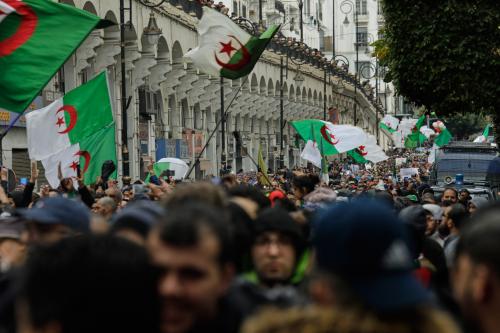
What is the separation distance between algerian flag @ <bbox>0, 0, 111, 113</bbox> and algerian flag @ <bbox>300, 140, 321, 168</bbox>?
1514 cm

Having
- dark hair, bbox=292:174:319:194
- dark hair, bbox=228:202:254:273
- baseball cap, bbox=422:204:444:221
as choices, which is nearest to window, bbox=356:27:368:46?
dark hair, bbox=292:174:319:194

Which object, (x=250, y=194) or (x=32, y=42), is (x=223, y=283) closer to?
(x=250, y=194)

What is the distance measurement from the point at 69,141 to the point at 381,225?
477 inches

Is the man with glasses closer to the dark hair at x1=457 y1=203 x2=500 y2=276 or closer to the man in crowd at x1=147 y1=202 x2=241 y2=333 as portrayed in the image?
the man in crowd at x1=147 y1=202 x2=241 y2=333

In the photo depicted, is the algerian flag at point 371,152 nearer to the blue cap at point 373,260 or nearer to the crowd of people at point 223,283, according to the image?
the crowd of people at point 223,283

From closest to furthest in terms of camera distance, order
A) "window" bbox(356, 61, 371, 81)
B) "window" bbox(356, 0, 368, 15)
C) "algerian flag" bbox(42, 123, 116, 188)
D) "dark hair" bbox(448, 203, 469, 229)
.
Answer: "dark hair" bbox(448, 203, 469, 229) < "algerian flag" bbox(42, 123, 116, 188) < "window" bbox(356, 61, 371, 81) < "window" bbox(356, 0, 368, 15)

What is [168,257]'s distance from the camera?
3.47 metres

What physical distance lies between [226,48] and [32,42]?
5.38m

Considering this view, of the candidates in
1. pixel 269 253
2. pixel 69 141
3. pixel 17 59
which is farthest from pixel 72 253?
pixel 69 141

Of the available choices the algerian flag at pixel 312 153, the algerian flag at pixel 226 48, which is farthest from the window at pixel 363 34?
the algerian flag at pixel 226 48

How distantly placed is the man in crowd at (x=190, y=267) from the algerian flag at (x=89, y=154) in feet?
38.5

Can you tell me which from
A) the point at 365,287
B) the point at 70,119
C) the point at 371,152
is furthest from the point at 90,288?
the point at 371,152

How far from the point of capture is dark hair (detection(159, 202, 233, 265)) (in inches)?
138

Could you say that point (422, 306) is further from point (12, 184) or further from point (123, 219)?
point (12, 184)
